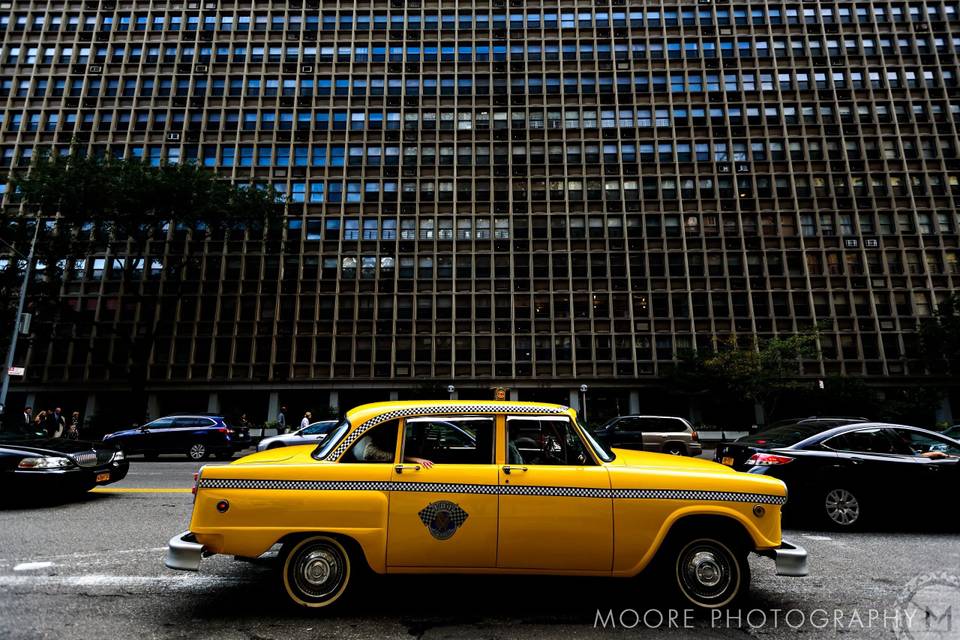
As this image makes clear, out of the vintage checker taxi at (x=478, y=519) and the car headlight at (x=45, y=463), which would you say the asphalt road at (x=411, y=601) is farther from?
the car headlight at (x=45, y=463)

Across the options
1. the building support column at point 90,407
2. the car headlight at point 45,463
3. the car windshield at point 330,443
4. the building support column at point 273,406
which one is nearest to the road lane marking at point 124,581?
the car windshield at point 330,443

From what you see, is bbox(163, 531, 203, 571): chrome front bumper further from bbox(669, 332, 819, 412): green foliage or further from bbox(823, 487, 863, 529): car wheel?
bbox(669, 332, 819, 412): green foliage

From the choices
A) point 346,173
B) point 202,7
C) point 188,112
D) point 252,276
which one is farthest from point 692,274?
point 202,7

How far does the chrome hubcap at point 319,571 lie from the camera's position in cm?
406

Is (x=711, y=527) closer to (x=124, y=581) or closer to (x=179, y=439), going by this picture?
(x=124, y=581)

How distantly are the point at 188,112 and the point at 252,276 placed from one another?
1496 cm

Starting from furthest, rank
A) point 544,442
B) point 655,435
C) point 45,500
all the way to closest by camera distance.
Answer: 1. point 655,435
2. point 45,500
3. point 544,442

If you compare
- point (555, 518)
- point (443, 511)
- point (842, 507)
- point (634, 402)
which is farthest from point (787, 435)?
point (634, 402)

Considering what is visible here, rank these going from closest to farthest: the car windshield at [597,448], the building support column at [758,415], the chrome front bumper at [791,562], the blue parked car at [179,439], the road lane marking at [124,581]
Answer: the chrome front bumper at [791,562] < the car windshield at [597,448] < the road lane marking at [124,581] < the blue parked car at [179,439] < the building support column at [758,415]

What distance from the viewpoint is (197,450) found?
16.8 meters

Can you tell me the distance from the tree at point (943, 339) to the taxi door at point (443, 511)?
125 feet

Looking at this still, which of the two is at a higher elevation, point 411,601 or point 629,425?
point 629,425

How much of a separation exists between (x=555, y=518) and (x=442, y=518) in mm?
969

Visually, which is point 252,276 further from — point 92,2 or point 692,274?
point 692,274
